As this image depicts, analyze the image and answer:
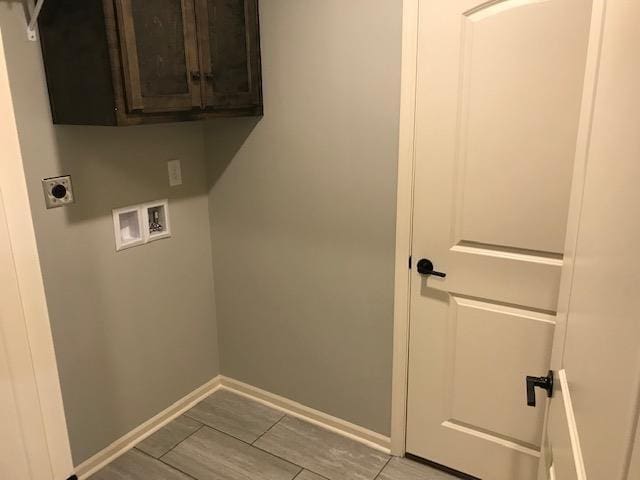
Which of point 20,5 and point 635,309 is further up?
point 20,5

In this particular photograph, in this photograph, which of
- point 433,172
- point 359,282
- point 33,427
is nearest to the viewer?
point 33,427

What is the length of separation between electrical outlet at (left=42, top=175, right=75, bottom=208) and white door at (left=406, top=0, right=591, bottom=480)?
4.52 ft

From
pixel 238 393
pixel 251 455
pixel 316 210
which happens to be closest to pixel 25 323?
pixel 316 210

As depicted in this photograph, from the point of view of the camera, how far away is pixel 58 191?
6.40ft

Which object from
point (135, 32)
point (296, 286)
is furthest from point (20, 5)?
point (296, 286)

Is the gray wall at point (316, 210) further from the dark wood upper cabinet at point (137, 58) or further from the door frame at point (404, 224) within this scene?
the dark wood upper cabinet at point (137, 58)

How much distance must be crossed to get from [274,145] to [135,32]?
2.58 feet

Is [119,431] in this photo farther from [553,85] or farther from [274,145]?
[553,85]

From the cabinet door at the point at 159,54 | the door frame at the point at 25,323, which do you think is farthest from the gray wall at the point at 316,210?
the door frame at the point at 25,323

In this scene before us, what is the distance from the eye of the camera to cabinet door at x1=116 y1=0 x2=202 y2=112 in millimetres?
1708

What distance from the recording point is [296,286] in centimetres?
246

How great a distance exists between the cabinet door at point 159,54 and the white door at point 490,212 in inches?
34.4

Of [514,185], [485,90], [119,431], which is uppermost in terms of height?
[485,90]

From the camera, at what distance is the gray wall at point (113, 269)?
189 centimetres
